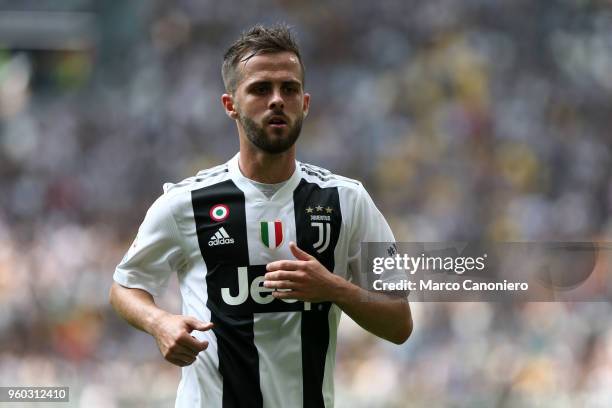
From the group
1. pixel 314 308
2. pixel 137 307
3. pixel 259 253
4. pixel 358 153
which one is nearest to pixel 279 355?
pixel 314 308

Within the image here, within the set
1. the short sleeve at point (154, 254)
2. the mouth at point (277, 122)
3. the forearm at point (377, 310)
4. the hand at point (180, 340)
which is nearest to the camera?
the hand at point (180, 340)

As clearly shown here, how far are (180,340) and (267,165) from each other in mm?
633

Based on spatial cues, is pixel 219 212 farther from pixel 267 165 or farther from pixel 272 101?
pixel 272 101

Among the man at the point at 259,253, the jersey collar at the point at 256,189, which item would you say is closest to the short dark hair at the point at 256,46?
the man at the point at 259,253

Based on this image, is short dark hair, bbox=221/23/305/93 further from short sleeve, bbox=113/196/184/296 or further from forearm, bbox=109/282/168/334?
forearm, bbox=109/282/168/334

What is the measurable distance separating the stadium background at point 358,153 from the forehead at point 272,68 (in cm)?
395

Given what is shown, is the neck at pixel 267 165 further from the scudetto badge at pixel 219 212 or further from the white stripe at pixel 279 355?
the white stripe at pixel 279 355

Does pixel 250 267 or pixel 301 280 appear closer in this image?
pixel 301 280

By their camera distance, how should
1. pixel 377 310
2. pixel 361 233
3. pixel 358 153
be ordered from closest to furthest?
pixel 377 310 → pixel 361 233 → pixel 358 153

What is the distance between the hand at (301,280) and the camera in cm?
217

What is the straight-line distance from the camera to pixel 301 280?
2186 millimetres

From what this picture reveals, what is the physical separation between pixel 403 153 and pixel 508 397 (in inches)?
87.6

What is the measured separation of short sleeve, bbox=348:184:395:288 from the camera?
8.29 ft

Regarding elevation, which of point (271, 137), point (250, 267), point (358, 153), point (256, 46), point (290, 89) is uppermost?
point (358, 153)
